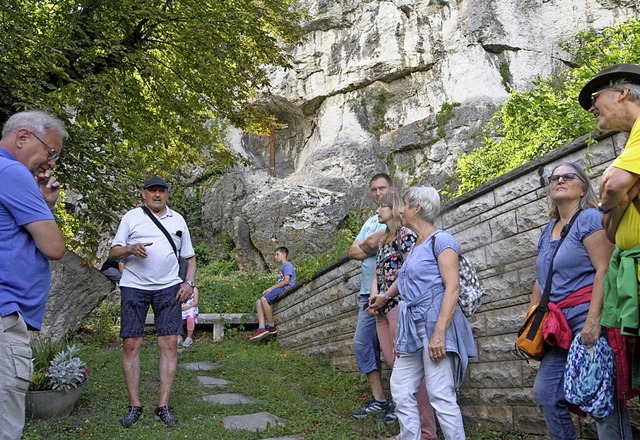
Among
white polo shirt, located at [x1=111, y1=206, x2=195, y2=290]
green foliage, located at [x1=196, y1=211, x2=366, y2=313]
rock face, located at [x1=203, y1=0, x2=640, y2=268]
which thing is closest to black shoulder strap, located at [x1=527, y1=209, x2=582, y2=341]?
white polo shirt, located at [x1=111, y1=206, x2=195, y2=290]

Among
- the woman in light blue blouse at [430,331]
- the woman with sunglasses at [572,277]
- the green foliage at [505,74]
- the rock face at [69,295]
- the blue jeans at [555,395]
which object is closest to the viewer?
the woman with sunglasses at [572,277]

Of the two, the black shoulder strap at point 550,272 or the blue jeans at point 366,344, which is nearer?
the black shoulder strap at point 550,272

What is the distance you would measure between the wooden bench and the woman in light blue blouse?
758 cm

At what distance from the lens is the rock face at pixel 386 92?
17.9 meters

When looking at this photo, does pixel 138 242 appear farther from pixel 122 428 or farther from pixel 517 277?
pixel 517 277

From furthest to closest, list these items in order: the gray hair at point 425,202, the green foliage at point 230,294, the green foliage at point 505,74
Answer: the green foliage at point 505,74 → the green foliage at point 230,294 → the gray hair at point 425,202

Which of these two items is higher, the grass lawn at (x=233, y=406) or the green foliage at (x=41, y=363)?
the green foliage at (x=41, y=363)

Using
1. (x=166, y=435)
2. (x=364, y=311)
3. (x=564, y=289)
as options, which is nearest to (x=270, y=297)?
(x=364, y=311)

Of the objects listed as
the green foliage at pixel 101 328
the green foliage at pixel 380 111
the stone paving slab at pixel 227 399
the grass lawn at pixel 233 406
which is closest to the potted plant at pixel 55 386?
the grass lawn at pixel 233 406

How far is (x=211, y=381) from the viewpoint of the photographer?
6.59 metres

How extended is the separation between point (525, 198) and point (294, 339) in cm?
552

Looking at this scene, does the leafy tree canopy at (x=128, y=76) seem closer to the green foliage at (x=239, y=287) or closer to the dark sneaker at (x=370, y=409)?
the green foliage at (x=239, y=287)

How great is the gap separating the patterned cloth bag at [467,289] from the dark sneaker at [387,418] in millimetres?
1434

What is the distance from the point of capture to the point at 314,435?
4273 millimetres
